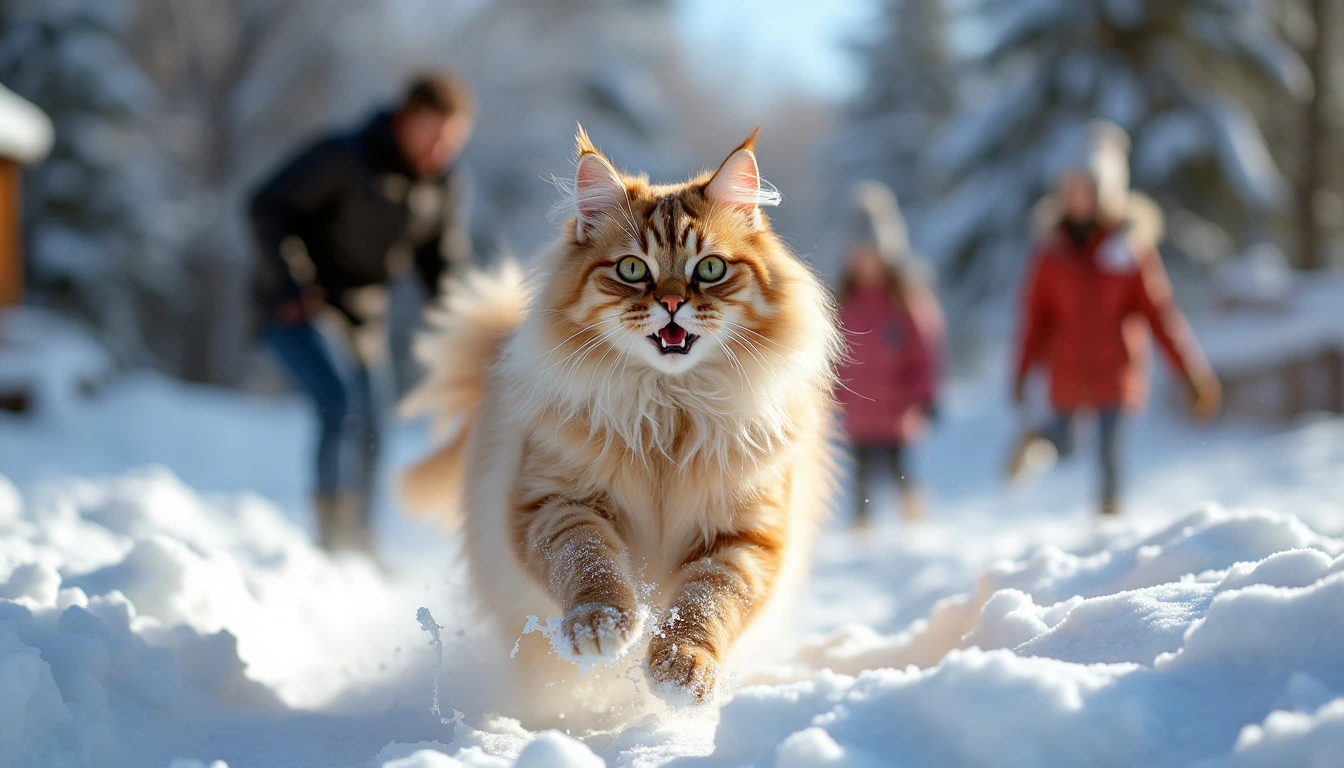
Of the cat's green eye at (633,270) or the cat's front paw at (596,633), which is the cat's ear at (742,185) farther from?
the cat's front paw at (596,633)

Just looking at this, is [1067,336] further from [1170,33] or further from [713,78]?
[713,78]

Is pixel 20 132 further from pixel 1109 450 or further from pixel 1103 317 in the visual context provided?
pixel 1109 450

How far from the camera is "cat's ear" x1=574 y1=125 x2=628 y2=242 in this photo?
8.73 feet

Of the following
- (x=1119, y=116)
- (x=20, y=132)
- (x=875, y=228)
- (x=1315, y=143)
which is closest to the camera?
(x=875, y=228)

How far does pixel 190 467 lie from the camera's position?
8.84 meters

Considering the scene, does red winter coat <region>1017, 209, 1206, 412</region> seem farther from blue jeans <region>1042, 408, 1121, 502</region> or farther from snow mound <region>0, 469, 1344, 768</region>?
snow mound <region>0, 469, 1344, 768</region>

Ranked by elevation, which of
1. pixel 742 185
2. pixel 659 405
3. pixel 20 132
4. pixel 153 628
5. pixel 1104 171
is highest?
pixel 20 132

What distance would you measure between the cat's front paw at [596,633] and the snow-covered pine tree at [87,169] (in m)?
16.6

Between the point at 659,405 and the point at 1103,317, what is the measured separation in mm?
3870

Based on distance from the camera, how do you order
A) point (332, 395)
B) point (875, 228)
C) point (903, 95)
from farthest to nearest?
point (903, 95), point (875, 228), point (332, 395)

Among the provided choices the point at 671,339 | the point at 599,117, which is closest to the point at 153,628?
the point at 671,339

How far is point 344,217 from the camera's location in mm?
4816

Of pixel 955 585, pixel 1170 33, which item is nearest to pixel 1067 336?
pixel 955 585

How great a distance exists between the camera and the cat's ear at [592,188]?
8.73 ft
